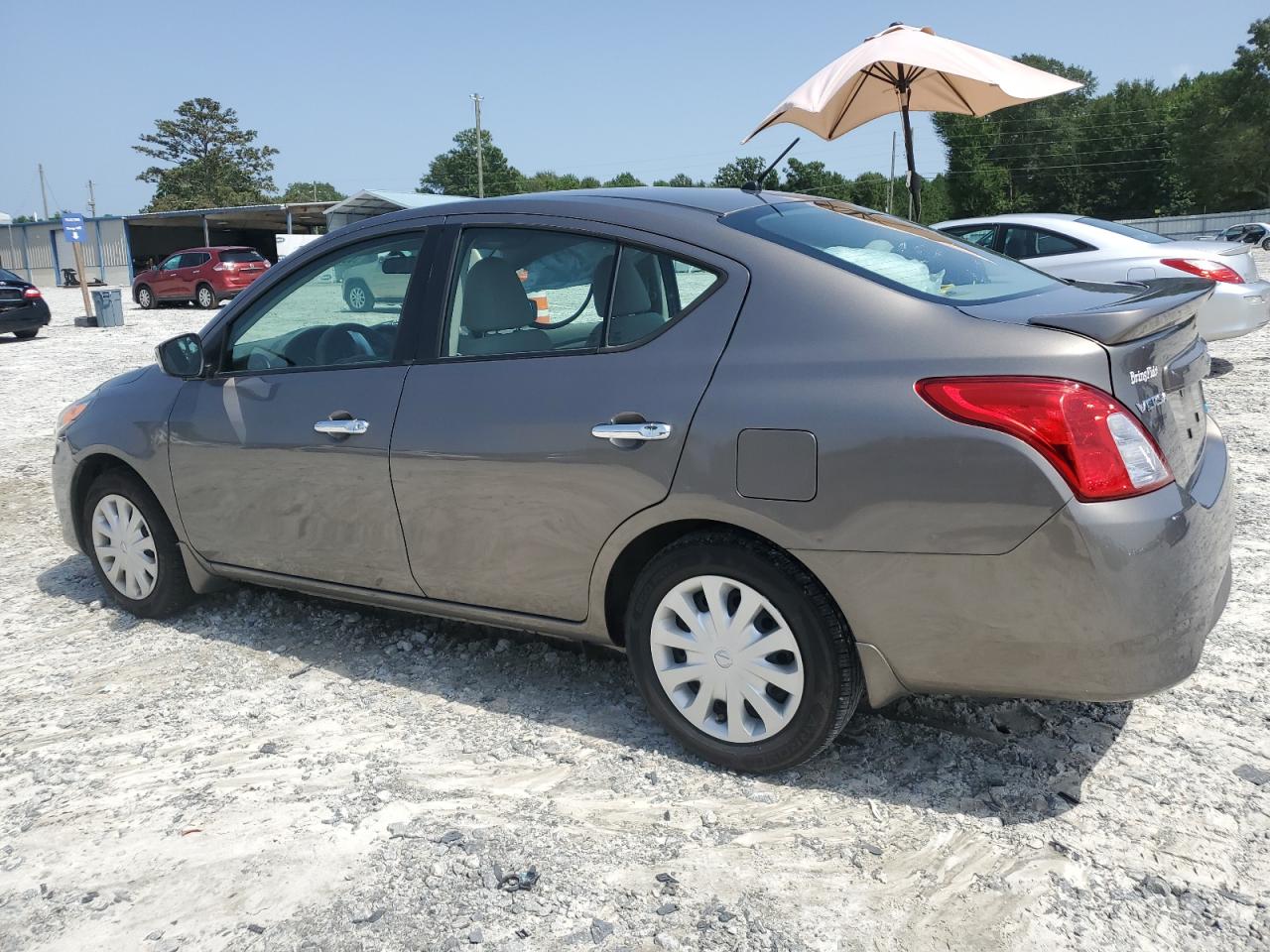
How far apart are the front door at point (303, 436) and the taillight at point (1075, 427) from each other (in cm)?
192

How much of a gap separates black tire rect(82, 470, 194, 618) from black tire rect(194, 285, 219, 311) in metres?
24.6

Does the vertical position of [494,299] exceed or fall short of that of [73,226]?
it falls short

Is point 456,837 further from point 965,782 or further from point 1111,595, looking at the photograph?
point 1111,595

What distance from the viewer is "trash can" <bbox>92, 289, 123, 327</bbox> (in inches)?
837

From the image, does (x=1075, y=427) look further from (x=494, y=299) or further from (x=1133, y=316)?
(x=494, y=299)

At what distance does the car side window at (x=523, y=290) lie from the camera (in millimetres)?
3164

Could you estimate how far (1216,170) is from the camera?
65688 mm

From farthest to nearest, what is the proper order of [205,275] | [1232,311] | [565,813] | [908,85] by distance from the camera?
[205,275]
[908,85]
[1232,311]
[565,813]

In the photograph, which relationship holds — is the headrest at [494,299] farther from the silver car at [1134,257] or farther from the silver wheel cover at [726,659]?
the silver car at [1134,257]

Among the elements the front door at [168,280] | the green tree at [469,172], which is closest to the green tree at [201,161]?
the green tree at [469,172]

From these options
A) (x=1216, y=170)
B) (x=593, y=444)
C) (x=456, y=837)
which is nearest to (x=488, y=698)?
(x=456, y=837)

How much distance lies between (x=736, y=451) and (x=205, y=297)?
27362mm

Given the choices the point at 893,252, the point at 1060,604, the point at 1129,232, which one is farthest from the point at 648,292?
the point at 1129,232

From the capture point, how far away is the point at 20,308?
1844 centimetres
